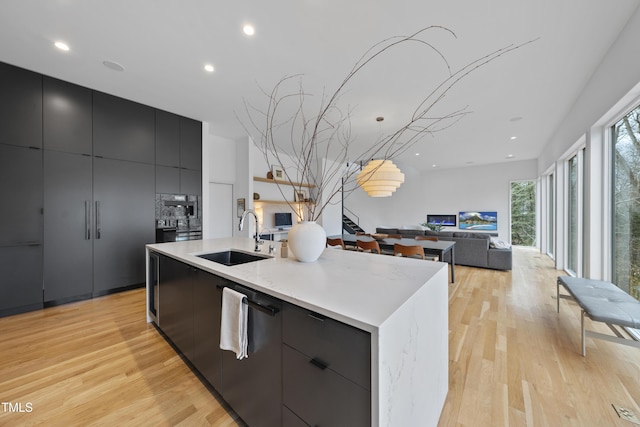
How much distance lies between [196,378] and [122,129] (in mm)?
3576

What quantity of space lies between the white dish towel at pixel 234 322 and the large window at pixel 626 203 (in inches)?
136

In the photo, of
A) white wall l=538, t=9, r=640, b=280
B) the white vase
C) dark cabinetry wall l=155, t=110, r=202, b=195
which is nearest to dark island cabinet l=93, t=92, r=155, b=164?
dark cabinetry wall l=155, t=110, r=202, b=195

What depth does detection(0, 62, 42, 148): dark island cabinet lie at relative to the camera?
105 inches

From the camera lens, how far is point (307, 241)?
1592 mm

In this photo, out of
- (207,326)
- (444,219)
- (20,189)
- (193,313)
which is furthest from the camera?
(444,219)

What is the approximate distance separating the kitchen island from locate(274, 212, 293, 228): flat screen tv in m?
4.63

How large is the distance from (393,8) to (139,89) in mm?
3270

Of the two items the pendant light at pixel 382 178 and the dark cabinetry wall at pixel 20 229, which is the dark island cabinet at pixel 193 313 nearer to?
the dark cabinetry wall at pixel 20 229

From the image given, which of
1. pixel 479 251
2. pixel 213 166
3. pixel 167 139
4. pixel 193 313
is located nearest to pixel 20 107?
pixel 167 139

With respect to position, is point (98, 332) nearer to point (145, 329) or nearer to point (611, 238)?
point (145, 329)

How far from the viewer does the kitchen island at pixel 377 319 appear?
77 cm

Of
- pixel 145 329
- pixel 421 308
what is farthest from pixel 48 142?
pixel 421 308

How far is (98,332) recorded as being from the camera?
2.36 m

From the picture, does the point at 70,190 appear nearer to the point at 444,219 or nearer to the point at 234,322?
the point at 234,322
